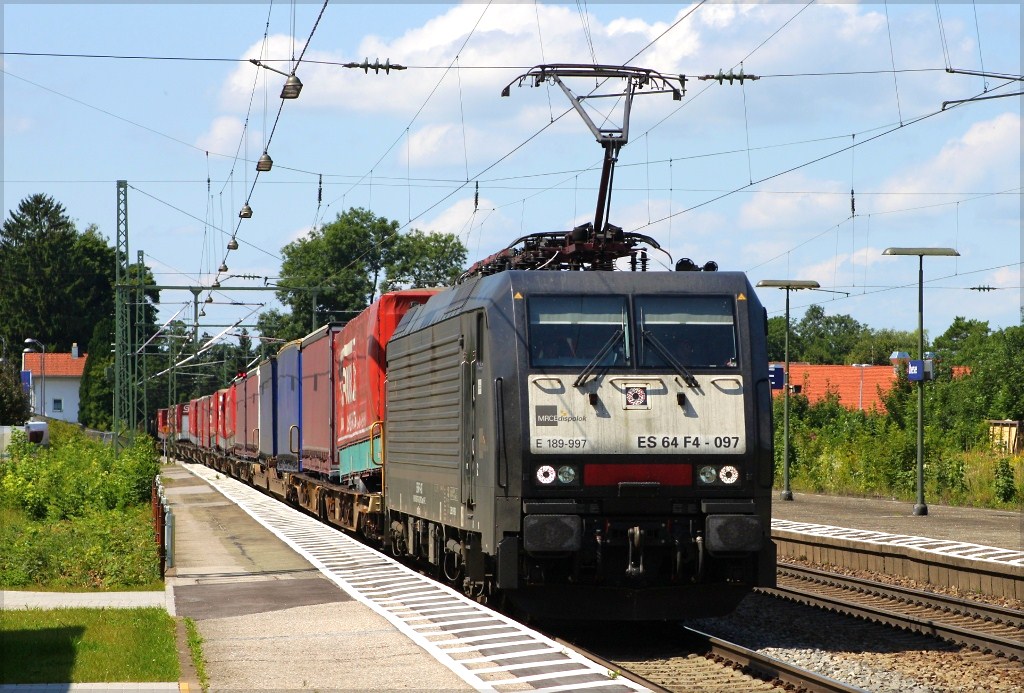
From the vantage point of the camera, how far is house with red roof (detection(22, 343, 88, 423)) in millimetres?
112775

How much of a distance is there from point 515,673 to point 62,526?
60.5 ft

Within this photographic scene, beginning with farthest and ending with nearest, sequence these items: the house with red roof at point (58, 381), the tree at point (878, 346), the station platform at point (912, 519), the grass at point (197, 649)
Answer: the tree at point (878, 346) → the house with red roof at point (58, 381) → the station platform at point (912, 519) → the grass at point (197, 649)

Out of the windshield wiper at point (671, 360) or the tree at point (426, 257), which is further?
the tree at point (426, 257)

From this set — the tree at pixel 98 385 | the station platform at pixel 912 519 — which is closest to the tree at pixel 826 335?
the tree at pixel 98 385

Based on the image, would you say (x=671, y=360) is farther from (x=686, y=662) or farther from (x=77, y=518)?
(x=77, y=518)

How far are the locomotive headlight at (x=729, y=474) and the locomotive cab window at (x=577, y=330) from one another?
125cm

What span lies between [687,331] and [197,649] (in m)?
4.97

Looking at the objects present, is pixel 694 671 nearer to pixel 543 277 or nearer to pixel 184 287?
pixel 543 277

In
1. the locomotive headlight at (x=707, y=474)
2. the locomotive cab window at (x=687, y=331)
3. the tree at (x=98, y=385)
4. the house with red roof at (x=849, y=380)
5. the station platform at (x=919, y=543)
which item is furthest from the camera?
the tree at (x=98, y=385)

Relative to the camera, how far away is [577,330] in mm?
11797

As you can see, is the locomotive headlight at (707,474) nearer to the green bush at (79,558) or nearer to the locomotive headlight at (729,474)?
the locomotive headlight at (729,474)

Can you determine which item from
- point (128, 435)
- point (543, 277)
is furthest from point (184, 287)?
point (543, 277)

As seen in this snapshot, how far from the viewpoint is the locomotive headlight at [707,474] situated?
37.6ft

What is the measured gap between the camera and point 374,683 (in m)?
9.57
